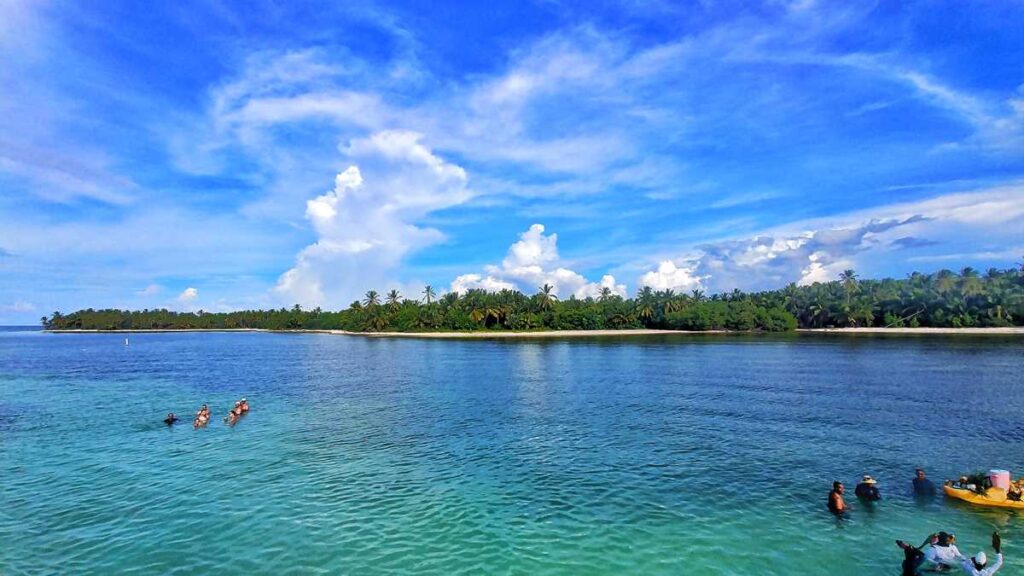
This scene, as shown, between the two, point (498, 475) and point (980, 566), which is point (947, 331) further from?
point (498, 475)

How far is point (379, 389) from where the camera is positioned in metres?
72.0

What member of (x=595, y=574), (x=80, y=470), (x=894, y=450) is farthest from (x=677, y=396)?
(x=80, y=470)

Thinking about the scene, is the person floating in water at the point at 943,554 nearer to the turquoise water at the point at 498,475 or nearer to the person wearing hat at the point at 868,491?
the turquoise water at the point at 498,475

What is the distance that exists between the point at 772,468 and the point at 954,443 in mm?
17210

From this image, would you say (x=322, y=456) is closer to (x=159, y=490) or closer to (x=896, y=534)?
(x=159, y=490)

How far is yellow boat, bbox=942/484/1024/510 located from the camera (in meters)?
26.7

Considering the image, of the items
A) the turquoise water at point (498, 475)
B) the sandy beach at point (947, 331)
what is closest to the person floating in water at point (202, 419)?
the turquoise water at point (498, 475)

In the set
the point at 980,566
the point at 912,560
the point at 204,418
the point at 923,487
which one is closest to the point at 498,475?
the point at 912,560

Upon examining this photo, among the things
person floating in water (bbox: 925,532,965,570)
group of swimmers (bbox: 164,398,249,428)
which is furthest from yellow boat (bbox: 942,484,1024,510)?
group of swimmers (bbox: 164,398,249,428)

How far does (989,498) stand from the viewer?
88.8ft

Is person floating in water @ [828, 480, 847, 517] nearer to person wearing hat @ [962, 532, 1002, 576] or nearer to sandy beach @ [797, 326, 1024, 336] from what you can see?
person wearing hat @ [962, 532, 1002, 576]

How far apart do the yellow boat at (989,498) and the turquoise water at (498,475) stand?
73 centimetres

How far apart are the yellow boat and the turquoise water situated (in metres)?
0.73

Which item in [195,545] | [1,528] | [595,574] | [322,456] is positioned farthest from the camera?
[322,456]
